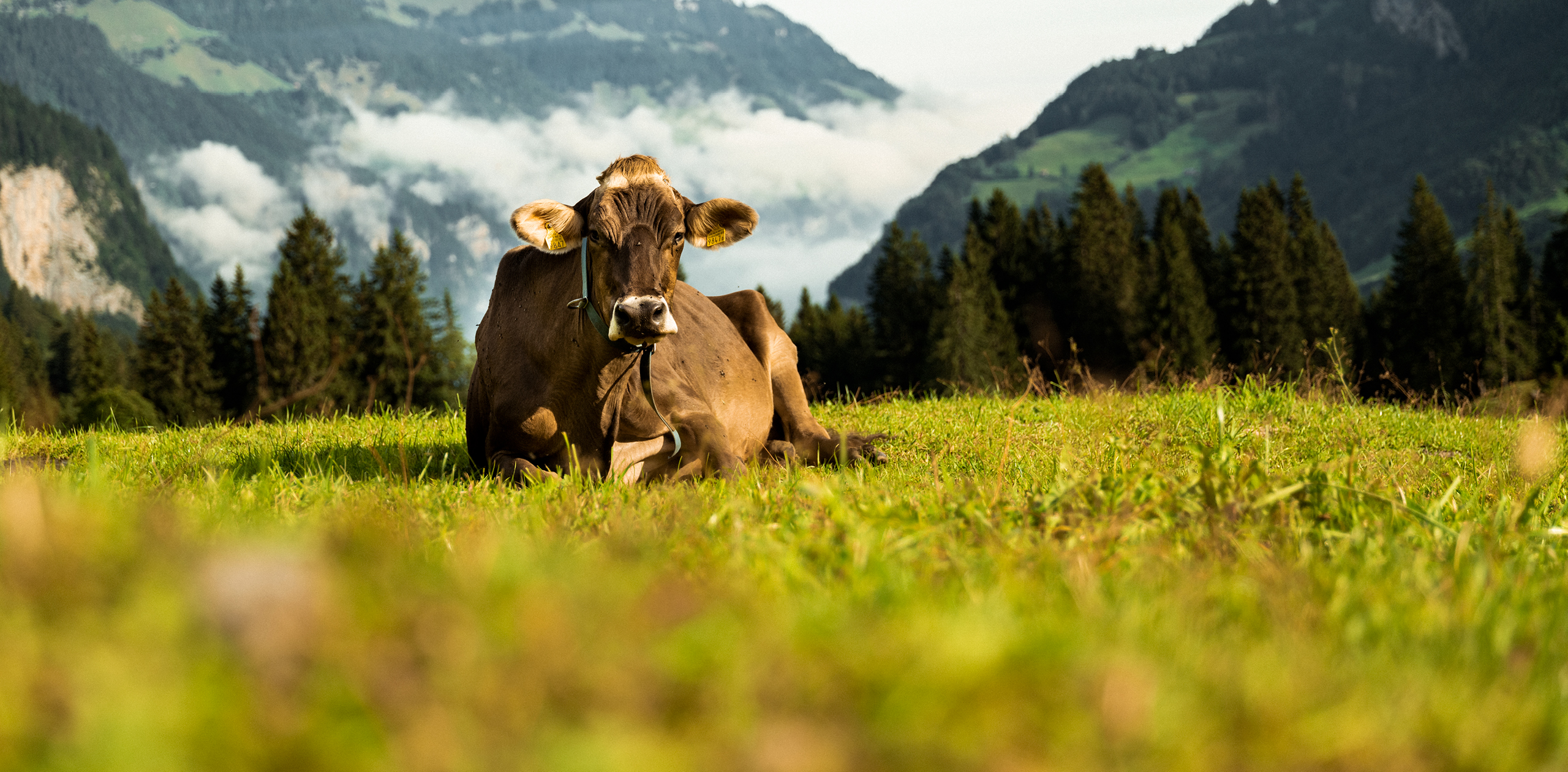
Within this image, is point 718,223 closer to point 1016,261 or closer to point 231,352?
A: point 231,352

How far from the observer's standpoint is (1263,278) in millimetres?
77062

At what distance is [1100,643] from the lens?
1.94 meters

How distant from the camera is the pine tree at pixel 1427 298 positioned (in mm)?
71250

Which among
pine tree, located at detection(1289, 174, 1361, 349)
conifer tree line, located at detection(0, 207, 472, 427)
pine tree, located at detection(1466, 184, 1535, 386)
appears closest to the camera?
conifer tree line, located at detection(0, 207, 472, 427)

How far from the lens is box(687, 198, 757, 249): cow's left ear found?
646 cm

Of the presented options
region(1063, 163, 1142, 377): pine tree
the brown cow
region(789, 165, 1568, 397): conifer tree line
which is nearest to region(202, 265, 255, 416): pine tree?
region(789, 165, 1568, 397): conifer tree line

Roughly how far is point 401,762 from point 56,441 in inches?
388

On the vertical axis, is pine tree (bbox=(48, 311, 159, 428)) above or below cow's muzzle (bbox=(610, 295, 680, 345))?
below

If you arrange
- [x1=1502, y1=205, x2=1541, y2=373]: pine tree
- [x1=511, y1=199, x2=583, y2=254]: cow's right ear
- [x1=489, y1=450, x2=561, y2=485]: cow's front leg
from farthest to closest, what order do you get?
[x1=1502, y1=205, x2=1541, y2=373]: pine tree < [x1=511, y1=199, x2=583, y2=254]: cow's right ear < [x1=489, y1=450, x2=561, y2=485]: cow's front leg

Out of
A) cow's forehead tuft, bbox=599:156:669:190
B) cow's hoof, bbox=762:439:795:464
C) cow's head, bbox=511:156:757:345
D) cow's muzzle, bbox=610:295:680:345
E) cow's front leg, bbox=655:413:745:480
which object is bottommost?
cow's hoof, bbox=762:439:795:464

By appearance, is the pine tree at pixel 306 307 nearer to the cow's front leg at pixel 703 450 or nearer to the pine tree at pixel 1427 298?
the cow's front leg at pixel 703 450

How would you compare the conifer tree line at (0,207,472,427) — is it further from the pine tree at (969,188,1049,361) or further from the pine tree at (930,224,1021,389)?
the pine tree at (969,188,1049,361)

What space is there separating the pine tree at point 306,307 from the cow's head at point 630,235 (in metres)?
56.4

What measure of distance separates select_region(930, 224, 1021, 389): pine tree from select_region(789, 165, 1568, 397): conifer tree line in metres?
0.15
